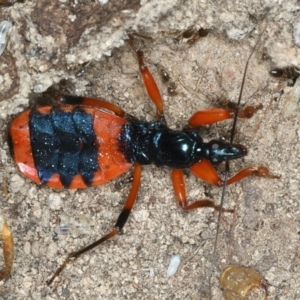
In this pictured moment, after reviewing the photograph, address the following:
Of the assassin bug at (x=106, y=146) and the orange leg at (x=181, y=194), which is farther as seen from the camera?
the orange leg at (x=181, y=194)

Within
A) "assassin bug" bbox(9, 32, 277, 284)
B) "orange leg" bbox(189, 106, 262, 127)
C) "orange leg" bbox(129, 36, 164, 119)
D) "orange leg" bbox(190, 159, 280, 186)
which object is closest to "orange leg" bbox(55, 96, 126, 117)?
"assassin bug" bbox(9, 32, 277, 284)

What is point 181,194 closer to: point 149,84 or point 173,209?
point 173,209

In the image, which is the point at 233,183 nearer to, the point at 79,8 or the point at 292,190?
the point at 292,190

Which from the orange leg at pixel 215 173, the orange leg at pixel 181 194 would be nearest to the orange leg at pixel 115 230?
the orange leg at pixel 181 194

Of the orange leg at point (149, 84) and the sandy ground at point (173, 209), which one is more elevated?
the orange leg at point (149, 84)

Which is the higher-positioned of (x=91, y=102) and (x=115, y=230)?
(x=91, y=102)

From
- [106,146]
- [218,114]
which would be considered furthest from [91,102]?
[218,114]

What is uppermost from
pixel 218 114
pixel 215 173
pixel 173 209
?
pixel 218 114

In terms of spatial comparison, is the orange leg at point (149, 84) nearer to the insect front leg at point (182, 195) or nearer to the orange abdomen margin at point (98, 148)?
the orange abdomen margin at point (98, 148)
